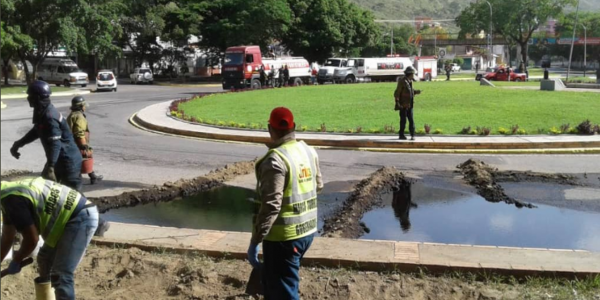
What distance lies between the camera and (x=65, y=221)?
406 cm

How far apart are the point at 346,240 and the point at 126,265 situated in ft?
7.53

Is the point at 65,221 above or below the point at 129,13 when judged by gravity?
below

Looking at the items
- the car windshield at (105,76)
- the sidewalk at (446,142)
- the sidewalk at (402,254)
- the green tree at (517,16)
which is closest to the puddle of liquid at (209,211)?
the sidewalk at (402,254)

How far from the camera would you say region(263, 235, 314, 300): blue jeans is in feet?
13.4

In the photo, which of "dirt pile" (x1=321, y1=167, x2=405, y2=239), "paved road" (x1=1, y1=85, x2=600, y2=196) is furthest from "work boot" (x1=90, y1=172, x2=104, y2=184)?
"dirt pile" (x1=321, y1=167, x2=405, y2=239)

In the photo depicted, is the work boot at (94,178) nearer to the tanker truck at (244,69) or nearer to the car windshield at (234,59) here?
the tanker truck at (244,69)

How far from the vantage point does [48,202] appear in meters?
3.94

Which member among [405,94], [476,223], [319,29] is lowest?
[476,223]

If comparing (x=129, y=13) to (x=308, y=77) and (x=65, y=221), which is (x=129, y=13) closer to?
(x=308, y=77)

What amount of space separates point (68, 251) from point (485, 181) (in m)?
7.86

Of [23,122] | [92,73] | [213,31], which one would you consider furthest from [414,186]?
[92,73]

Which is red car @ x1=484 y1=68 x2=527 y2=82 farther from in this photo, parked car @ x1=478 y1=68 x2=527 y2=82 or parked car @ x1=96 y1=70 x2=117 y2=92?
parked car @ x1=96 y1=70 x2=117 y2=92

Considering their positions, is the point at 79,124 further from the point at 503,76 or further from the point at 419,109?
the point at 503,76

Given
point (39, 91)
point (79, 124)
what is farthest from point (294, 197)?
point (79, 124)
